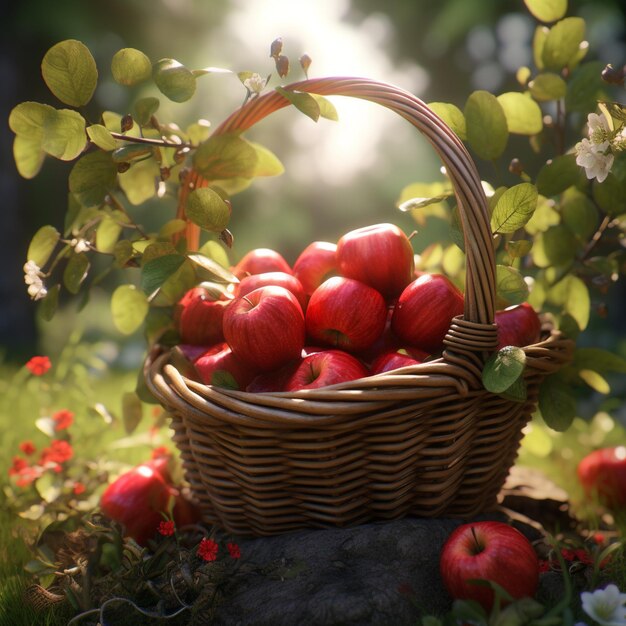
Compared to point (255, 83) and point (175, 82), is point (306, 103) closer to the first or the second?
→ point (255, 83)


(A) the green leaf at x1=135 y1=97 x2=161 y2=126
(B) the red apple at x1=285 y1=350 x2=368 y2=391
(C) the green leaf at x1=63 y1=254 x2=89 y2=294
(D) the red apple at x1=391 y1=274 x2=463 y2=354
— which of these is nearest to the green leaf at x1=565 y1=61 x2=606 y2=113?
(D) the red apple at x1=391 y1=274 x2=463 y2=354

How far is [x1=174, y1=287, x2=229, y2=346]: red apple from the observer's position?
1594mm

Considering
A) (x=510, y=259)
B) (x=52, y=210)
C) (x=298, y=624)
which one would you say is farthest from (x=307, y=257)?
(x=52, y=210)

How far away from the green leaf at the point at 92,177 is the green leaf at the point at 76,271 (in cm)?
16

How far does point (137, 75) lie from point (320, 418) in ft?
2.76

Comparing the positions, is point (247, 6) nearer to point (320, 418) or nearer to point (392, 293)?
point (392, 293)

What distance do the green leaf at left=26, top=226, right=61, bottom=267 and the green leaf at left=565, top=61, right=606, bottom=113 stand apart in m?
1.26

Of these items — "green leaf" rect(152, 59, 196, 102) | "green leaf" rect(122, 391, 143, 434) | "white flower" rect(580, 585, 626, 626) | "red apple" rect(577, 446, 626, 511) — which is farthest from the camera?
"red apple" rect(577, 446, 626, 511)

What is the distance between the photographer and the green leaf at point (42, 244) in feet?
5.24

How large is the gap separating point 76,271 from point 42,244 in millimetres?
108

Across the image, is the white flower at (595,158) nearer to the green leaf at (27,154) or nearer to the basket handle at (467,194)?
the basket handle at (467,194)

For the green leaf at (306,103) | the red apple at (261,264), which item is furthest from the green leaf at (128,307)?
the green leaf at (306,103)

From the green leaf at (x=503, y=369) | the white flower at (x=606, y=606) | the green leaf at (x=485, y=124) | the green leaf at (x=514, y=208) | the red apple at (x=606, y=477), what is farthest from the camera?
the red apple at (x=606, y=477)

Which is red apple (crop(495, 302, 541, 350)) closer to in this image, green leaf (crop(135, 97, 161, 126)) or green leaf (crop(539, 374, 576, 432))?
green leaf (crop(539, 374, 576, 432))
